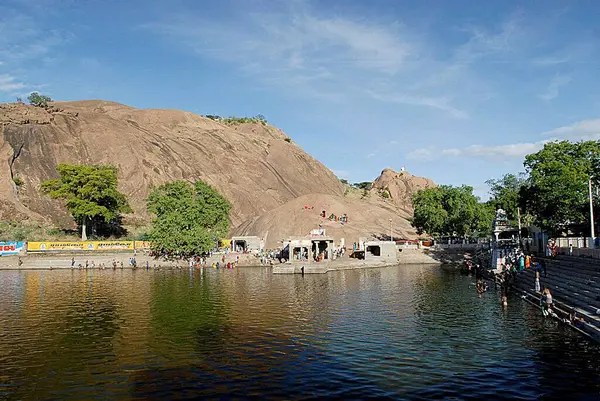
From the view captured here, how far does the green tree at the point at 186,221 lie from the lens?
75.5 m

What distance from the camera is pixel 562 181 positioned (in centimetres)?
5722

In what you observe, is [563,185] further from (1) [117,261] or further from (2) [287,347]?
(1) [117,261]

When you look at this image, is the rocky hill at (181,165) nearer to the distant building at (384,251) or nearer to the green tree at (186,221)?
the green tree at (186,221)

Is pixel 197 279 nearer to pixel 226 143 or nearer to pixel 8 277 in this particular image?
pixel 8 277

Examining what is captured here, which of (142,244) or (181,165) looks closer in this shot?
(142,244)

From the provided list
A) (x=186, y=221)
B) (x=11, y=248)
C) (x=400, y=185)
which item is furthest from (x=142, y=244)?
(x=400, y=185)

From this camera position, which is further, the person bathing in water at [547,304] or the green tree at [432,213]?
the green tree at [432,213]

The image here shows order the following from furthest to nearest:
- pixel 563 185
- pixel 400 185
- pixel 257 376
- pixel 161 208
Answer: pixel 400 185, pixel 161 208, pixel 563 185, pixel 257 376

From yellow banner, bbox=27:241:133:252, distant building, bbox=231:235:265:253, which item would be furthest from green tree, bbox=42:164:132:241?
distant building, bbox=231:235:265:253

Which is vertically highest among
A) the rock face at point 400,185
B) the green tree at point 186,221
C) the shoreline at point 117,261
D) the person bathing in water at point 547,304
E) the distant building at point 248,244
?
the rock face at point 400,185

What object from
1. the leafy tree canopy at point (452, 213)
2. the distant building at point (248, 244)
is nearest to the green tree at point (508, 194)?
the leafy tree canopy at point (452, 213)

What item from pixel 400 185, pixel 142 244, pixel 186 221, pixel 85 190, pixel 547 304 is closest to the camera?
pixel 547 304

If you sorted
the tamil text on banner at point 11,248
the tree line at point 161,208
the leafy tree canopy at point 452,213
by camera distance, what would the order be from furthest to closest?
the leafy tree canopy at point 452,213 < the tamil text on banner at point 11,248 < the tree line at point 161,208

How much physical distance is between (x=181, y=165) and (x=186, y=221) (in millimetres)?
66275
